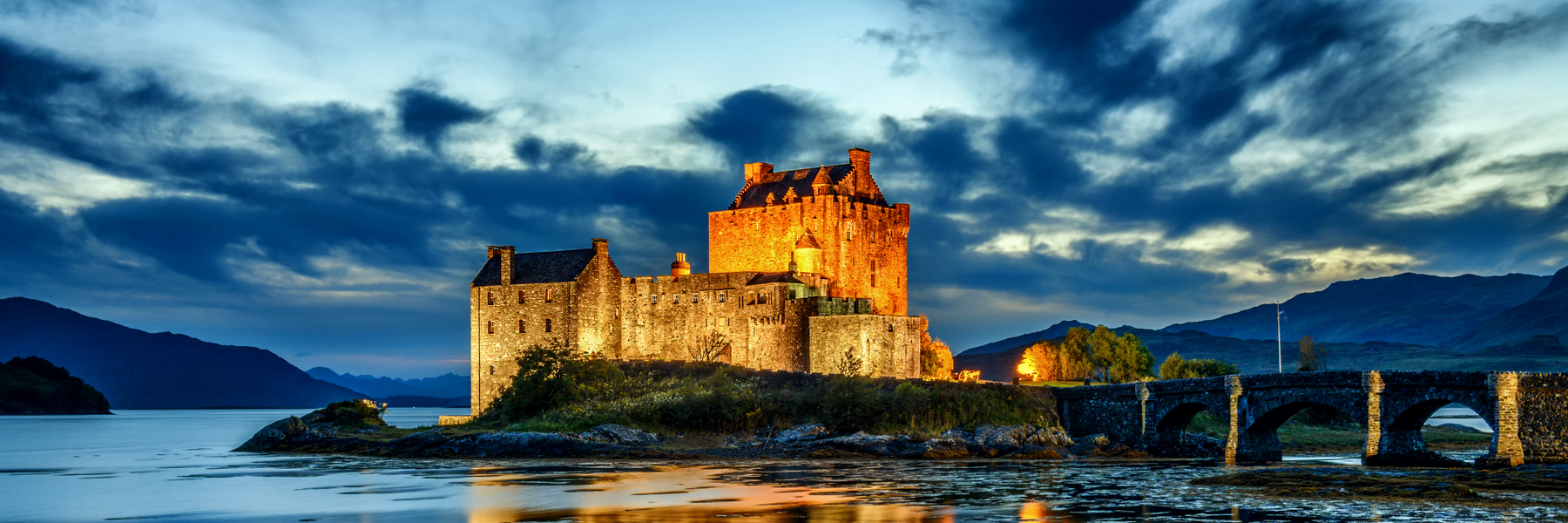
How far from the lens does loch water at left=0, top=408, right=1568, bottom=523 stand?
110ft

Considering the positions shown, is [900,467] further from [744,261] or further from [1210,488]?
[744,261]

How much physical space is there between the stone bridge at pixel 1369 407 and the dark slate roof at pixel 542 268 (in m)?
32.5

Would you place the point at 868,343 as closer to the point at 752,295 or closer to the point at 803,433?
the point at 752,295

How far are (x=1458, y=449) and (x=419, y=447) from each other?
5189 cm

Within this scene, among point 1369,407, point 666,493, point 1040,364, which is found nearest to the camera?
point 666,493

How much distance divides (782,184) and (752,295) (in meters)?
14.6

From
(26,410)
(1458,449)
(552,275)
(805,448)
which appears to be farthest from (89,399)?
(1458,449)

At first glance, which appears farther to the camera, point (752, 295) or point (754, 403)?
point (752, 295)

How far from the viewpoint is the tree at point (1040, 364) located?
3548 inches

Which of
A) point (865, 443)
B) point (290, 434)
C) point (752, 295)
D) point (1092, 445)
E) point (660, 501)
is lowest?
point (1092, 445)

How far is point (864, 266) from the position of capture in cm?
8369

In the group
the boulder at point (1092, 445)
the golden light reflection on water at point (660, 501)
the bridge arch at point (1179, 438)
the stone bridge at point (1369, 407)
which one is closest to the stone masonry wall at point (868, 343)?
the stone bridge at point (1369, 407)

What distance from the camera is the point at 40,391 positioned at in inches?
7047

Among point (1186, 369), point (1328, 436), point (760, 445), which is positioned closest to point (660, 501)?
point (760, 445)
